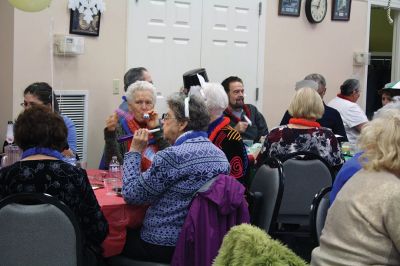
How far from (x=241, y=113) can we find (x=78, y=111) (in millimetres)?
1459

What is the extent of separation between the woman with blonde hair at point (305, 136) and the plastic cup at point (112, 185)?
119 cm

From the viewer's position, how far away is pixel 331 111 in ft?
18.6

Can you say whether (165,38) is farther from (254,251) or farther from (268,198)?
(254,251)

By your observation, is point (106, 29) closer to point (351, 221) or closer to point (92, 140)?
point (92, 140)

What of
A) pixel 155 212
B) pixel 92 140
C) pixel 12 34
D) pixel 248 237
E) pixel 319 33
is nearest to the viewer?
pixel 248 237

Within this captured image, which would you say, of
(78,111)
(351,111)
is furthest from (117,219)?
(351,111)

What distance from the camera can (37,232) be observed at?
2.52 m

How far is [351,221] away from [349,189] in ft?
0.41

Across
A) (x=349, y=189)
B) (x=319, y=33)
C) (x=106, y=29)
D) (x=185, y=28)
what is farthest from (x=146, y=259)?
(x=319, y=33)

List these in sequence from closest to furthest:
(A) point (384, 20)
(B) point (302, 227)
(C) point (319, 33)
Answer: (B) point (302, 227) → (C) point (319, 33) → (A) point (384, 20)

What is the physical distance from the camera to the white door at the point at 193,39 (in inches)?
230

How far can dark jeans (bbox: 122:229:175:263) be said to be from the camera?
3049mm

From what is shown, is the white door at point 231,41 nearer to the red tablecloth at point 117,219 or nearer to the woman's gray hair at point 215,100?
the woman's gray hair at point 215,100

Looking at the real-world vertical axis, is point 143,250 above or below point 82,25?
below
